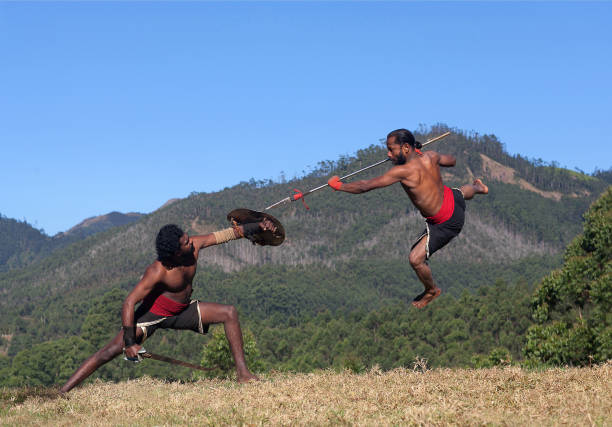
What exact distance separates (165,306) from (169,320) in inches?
10.2

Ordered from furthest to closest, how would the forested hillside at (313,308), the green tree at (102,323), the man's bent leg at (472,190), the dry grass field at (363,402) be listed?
1. the green tree at (102,323)
2. the forested hillside at (313,308)
3. the man's bent leg at (472,190)
4. the dry grass field at (363,402)

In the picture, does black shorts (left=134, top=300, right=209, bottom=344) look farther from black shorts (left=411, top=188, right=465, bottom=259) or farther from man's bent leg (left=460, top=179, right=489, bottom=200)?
man's bent leg (left=460, top=179, right=489, bottom=200)

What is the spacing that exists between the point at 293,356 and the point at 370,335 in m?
12.0

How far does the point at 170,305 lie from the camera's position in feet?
30.9

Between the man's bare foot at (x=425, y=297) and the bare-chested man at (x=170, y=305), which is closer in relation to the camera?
the bare-chested man at (x=170, y=305)

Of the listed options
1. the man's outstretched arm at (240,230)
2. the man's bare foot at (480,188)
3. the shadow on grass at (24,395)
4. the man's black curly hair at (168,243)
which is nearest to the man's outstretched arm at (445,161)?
the man's bare foot at (480,188)

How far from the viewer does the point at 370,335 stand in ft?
313

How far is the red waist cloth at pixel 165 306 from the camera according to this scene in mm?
9375

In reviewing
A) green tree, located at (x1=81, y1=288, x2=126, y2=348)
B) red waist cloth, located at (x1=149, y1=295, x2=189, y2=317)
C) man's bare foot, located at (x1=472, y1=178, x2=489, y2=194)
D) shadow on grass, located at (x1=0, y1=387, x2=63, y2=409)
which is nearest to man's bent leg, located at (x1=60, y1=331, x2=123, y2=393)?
shadow on grass, located at (x1=0, y1=387, x2=63, y2=409)

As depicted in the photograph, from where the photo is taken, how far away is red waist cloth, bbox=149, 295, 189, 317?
30.8 feet

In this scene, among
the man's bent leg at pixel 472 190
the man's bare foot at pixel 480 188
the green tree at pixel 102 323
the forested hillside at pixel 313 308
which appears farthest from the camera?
the green tree at pixel 102 323

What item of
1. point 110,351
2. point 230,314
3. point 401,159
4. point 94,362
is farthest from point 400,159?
point 94,362

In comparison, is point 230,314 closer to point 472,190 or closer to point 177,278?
point 177,278

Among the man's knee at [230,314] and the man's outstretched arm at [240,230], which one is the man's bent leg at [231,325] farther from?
the man's outstretched arm at [240,230]
